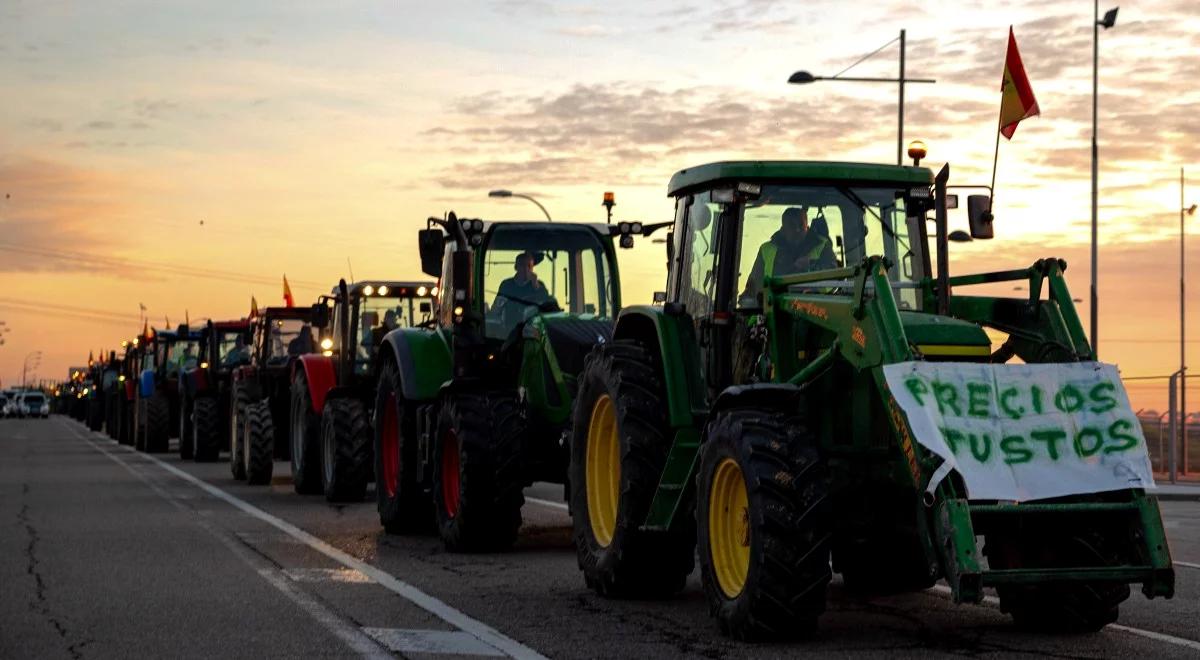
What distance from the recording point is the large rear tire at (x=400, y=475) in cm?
1766

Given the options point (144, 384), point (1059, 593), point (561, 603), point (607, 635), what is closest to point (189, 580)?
point (561, 603)

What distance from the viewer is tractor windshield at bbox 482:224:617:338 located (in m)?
17.3

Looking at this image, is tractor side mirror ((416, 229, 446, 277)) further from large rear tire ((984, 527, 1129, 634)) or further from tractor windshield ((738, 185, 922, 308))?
large rear tire ((984, 527, 1129, 634))

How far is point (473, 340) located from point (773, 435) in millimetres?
7421

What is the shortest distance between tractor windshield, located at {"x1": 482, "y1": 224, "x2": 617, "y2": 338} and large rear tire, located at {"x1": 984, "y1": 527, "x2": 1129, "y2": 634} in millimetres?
7251

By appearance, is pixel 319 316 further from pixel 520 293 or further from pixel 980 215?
pixel 980 215

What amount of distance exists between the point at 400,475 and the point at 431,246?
220cm

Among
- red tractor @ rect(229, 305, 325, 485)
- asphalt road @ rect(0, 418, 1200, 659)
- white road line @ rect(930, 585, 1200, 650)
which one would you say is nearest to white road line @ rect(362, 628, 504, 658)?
asphalt road @ rect(0, 418, 1200, 659)

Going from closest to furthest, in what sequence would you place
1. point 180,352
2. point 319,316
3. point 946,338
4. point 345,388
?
point 946,338 < point 345,388 < point 319,316 < point 180,352

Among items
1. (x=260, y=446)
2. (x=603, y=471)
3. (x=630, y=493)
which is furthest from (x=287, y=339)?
(x=630, y=493)

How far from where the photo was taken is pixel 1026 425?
977 centimetres

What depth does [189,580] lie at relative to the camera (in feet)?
43.6

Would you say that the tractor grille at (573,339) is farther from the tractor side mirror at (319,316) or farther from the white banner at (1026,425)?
the tractor side mirror at (319,316)

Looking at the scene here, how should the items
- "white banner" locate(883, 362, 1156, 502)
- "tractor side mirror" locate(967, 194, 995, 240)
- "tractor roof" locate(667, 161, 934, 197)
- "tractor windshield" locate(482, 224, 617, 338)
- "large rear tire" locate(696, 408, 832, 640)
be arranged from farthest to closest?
"tractor windshield" locate(482, 224, 617, 338) → "tractor roof" locate(667, 161, 934, 197) → "tractor side mirror" locate(967, 194, 995, 240) → "large rear tire" locate(696, 408, 832, 640) → "white banner" locate(883, 362, 1156, 502)
